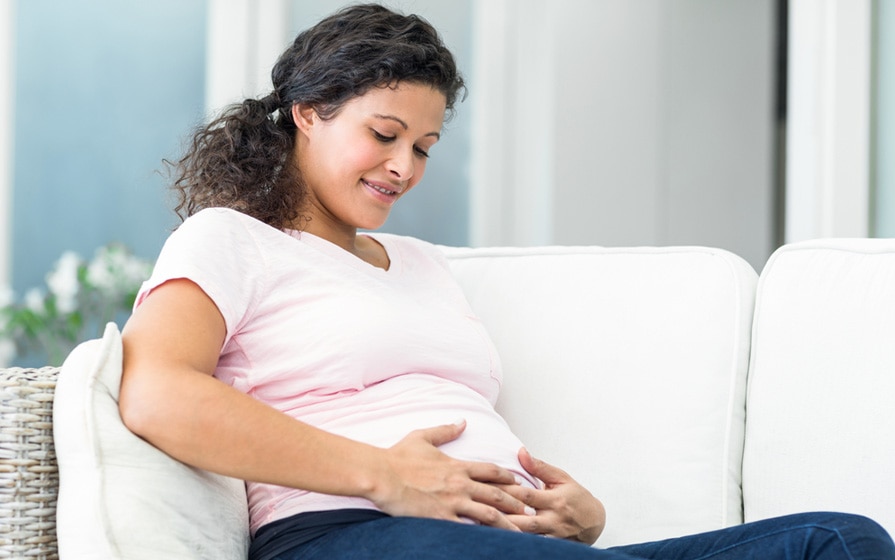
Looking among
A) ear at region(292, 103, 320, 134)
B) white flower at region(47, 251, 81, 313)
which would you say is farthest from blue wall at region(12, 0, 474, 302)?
ear at region(292, 103, 320, 134)

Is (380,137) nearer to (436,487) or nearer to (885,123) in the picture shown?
(436,487)

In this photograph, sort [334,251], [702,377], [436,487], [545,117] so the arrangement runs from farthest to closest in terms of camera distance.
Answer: [545,117] → [702,377] → [334,251] → [436,487]

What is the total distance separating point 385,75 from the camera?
137 cm

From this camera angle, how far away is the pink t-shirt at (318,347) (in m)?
1.15

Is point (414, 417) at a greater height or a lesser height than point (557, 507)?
greater

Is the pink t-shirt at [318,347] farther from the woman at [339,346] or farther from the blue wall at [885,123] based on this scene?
the blue wall at [885,123]

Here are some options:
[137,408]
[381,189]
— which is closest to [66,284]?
[381,189]

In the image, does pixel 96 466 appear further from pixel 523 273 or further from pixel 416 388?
pixel 523 273

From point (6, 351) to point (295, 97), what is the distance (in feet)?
5.24

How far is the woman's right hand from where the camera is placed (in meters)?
1.06

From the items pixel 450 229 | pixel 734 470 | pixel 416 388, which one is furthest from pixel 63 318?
pixel 734 470

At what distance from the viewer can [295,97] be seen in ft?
4.72

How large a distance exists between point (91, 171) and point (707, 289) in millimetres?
2027

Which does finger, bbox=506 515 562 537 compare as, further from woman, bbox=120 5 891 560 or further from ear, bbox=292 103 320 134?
ear, bbox=292 103 320 134
